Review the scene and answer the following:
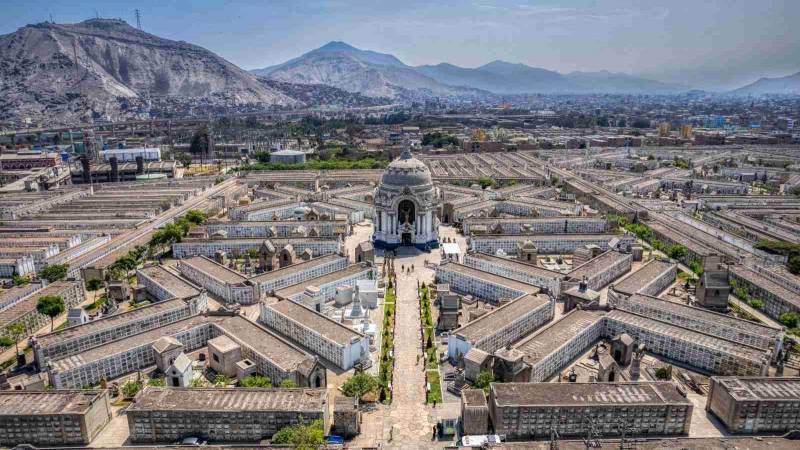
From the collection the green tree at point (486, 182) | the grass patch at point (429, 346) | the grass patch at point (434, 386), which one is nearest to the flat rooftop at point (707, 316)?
the grass patch at point (429, 346)

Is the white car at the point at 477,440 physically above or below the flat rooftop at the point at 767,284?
below

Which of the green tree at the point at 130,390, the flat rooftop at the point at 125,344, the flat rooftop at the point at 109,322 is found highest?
the flat rooftop at the point at 109,322

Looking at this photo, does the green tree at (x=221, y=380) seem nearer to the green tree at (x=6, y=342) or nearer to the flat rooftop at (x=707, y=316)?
the green tree at (x=6, y=342)

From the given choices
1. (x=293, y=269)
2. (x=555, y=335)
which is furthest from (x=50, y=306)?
(x=555, y=335)

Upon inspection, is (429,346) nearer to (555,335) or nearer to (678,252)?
(555,335)

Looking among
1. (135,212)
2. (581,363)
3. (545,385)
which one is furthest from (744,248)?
(135,212)

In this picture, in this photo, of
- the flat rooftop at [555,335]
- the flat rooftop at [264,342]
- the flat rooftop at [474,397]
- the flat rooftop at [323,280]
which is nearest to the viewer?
the flat rooftop at [474,397]
